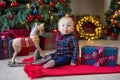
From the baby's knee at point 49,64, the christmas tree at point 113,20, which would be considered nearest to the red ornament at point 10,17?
the baby's knee at point 49,64

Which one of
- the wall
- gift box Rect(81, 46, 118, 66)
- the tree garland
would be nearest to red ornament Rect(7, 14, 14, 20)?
gift box Rect(81, 46, 118, 66)

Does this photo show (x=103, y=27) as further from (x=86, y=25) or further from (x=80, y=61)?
(x=80, y=61)

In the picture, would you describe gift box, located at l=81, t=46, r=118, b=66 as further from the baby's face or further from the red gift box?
the red gift box

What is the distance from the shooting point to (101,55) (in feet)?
7.59

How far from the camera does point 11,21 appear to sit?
3.01m

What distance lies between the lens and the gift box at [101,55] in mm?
2297

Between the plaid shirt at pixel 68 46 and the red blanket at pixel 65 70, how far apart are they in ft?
0.44

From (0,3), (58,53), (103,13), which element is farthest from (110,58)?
(103,13)

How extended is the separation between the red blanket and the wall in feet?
7.92

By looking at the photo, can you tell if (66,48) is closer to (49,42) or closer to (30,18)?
(30,18)

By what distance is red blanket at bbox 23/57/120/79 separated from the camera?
2072 millimetres

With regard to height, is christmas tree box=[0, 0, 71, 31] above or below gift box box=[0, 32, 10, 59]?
above

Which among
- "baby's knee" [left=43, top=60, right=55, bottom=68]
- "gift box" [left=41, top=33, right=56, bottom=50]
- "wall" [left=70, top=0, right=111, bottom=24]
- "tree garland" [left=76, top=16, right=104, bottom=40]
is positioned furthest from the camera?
"wall" [left=70, top=0, right=111, bottom=24]

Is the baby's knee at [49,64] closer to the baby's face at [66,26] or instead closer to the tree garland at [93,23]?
the baby's face at [66,26]
